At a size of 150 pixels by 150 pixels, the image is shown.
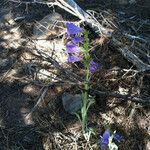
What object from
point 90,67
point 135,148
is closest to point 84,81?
point 90,67

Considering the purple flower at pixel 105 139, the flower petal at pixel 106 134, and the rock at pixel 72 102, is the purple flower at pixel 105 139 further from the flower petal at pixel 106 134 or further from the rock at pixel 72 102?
the rock at pixel 72 102

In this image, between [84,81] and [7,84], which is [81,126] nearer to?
[84,81]

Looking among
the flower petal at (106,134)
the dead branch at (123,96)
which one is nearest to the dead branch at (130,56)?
the dead branch at (123,96)

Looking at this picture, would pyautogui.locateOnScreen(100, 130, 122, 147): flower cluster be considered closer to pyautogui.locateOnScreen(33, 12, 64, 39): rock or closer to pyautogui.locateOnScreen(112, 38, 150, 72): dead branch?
pyautogui.locateOnScreen(112, 38, 150, 72): dead branch

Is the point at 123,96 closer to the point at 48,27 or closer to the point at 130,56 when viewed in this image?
the point at 130,56

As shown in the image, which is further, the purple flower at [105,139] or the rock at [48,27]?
the rock at [48,27]

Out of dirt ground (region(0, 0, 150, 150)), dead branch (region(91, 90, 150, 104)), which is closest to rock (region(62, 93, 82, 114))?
dirt ground (region(0, 0, 150, 150))
